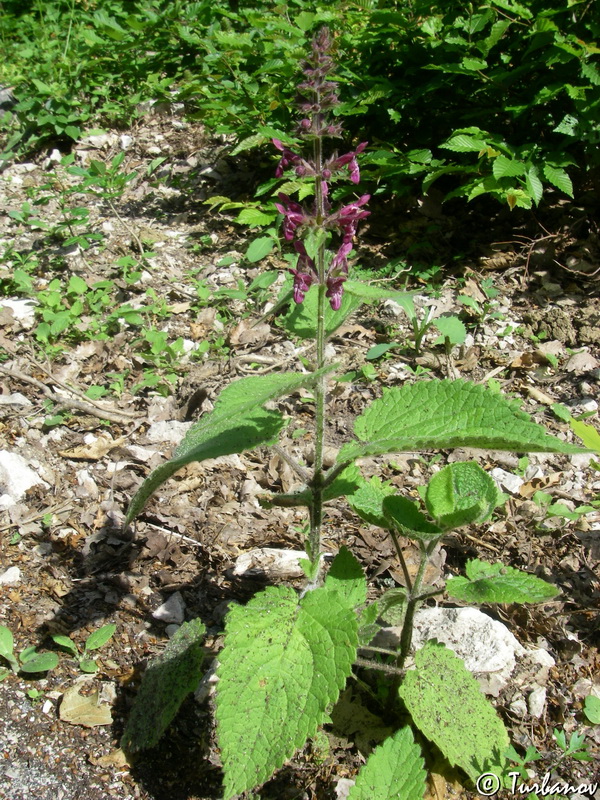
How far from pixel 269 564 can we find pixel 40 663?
92 cm

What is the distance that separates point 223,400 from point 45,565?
1.32m

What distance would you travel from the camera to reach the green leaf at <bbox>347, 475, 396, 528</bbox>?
191 centimetres

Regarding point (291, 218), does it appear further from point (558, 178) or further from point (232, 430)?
point (558, 178)

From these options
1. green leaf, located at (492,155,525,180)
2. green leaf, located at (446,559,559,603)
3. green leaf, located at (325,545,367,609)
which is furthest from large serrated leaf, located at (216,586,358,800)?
green leaf, located at (492,155,525,180)

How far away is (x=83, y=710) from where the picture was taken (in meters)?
2.00

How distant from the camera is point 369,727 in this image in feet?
6.79

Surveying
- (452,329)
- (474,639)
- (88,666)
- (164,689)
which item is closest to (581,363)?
(452,329)

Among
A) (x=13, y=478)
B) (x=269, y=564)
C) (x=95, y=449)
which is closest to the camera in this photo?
(x=269, y=564)

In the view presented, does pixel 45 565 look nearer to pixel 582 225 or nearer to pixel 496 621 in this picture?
pixel 496 621

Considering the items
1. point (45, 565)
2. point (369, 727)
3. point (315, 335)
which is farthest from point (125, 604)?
point (315, 335)

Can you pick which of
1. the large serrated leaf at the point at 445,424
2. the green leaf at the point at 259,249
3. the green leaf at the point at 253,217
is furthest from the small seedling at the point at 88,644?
the green leaf at the point at 253,217

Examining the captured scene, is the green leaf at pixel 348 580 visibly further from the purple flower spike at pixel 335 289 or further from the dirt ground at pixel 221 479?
the purple flower spike at pixel 335 289

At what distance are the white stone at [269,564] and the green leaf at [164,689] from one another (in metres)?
0.56

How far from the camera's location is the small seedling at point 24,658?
202 centimetres
